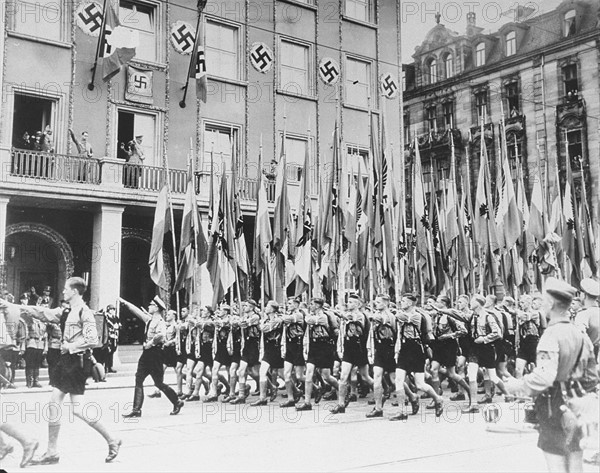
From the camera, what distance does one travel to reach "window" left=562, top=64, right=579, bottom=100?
60.3 feet

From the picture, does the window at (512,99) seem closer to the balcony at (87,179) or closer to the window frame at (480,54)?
the window frame at (480,54)

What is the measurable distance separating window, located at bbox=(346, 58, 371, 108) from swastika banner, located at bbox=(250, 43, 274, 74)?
3.25 m

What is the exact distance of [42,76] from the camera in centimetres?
1889

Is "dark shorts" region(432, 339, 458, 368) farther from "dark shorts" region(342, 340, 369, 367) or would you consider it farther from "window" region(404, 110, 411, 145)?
"window" region(404, 110, 411, 145)

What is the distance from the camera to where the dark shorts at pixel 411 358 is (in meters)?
10.5

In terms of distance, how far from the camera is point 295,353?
12.0 meters

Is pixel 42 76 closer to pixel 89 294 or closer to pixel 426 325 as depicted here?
pixel 89 294

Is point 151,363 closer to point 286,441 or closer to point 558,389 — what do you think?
point 286,441

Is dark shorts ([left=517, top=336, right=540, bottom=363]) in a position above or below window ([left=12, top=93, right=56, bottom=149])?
below

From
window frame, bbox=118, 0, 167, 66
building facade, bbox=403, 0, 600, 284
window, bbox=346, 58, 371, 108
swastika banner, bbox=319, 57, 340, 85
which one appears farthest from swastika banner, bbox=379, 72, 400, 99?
window frame, bbox=118, 0, 167, 66

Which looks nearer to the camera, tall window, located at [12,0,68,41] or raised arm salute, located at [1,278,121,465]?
raised arm salute, located at [1,278,121,465]

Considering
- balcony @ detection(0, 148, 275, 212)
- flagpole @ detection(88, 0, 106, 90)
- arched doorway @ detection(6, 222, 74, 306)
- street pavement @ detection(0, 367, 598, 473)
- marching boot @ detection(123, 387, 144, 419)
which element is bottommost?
street pavement @ detection(0, 367, 598, 473)

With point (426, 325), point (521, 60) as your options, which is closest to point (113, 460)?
point (426, 325)

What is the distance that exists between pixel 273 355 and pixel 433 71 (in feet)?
48.8
